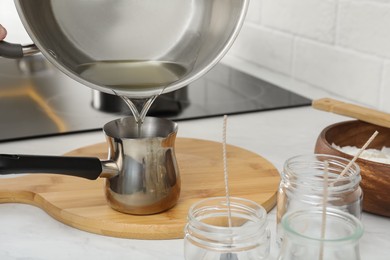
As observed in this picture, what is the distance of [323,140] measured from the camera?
2.96 feet

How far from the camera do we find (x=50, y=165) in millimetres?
832

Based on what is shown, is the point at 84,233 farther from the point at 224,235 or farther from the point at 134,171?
the point at 224,235

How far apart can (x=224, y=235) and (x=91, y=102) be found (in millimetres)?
773

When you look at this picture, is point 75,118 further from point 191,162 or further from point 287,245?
point 287,245

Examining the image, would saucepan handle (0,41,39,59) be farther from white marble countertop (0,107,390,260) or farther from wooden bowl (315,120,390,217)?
wooden bowl (315,120,390,217)

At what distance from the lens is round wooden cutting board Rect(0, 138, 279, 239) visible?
835 mm

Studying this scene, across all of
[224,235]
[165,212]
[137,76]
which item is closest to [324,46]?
[137,76]

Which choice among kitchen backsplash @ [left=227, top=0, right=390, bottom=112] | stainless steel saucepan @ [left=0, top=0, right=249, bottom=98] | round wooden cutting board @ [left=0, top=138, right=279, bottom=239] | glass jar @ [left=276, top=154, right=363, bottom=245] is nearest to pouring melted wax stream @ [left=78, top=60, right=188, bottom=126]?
stainless steel saucepan @ [left=0, top=0, right=249, bottom=98]

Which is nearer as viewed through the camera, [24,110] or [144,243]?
[144,243]

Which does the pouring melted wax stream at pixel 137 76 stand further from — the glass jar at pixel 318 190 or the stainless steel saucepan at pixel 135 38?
the glass jar at pixel 318 190

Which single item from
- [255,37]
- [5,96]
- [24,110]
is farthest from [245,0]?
[255,37]

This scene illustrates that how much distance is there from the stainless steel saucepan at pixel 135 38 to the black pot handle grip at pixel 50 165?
0.42ft

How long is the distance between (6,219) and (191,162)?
1.01 feet

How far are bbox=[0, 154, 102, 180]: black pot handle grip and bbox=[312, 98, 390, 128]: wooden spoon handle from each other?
0.35m
